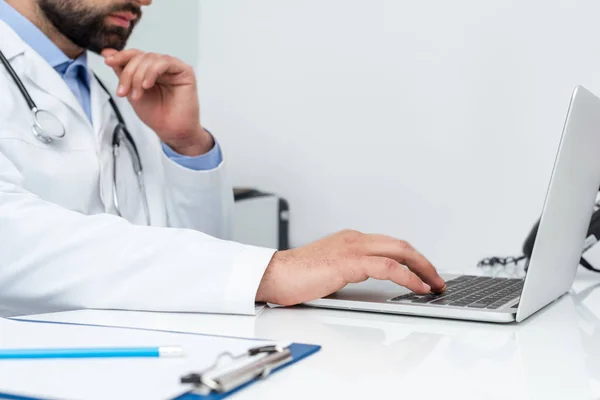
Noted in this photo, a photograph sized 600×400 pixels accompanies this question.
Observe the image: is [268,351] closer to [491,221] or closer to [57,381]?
[57,381]

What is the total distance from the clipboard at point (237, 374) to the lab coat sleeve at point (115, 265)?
237mm

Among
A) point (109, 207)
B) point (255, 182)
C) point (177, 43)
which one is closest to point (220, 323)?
point (109, 207)

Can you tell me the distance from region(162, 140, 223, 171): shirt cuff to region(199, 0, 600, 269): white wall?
1.07ft

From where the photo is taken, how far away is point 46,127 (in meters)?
1.16

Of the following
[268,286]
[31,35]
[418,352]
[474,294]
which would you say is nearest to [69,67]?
[31,35]

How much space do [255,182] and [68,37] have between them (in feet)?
2.02

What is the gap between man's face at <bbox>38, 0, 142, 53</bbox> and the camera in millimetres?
1377

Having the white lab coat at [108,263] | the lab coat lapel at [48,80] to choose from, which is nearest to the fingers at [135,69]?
the lab coat lapel at [48,80]

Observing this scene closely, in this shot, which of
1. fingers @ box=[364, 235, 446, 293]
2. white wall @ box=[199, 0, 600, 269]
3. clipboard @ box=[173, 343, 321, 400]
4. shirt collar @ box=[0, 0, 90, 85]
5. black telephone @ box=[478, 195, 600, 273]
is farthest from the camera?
white wall @ box=[199, 0, 600, 269]

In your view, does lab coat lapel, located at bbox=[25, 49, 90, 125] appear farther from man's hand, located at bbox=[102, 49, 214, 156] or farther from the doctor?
man's hand, located at bbox=[102, 49, 214, 156]

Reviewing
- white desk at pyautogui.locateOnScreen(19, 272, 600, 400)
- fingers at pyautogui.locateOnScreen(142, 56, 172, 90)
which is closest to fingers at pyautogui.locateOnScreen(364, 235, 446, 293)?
white desk at pyautogui.locateOnScreen(19, 272, 600, 400)

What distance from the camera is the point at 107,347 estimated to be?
53cm

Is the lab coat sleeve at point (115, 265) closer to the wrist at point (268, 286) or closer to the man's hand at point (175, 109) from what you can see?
the wrist at point (268, 286)

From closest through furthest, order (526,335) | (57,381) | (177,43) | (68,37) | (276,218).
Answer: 1. (57,381)
2. (526,335)
3. (68,37)
4. (276,218)
5. (177,43)
